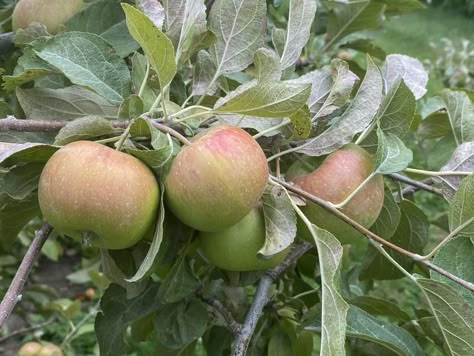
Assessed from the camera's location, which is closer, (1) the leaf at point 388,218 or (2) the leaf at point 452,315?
(2) the leaf at point 452,315

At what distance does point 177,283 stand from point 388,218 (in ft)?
1.04

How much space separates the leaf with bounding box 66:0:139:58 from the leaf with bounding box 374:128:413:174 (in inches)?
16.4

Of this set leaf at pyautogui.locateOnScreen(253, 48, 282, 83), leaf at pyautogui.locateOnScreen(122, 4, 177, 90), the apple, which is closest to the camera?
leaf at pyautogui.locateOnScreen(122, 4, 177, 90)

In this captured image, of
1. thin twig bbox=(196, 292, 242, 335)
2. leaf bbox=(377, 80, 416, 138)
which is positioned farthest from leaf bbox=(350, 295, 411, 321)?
leaf bbox=(377, 80, 416, 138)

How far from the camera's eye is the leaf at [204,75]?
898 millimetres

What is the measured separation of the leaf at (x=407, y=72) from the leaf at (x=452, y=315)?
0.34m

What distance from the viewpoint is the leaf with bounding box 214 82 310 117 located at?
72 centimetres

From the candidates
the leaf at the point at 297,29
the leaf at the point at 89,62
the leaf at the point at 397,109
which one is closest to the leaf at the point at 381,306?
the leaf at the point at 397,109

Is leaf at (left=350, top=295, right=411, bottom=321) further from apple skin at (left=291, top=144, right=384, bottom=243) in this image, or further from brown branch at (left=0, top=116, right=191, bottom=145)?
brown branch at (left=0, top=116, right=191, bottom=145)

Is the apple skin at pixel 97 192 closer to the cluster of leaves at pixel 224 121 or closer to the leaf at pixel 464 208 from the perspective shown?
the cluster of leaves at pixel 224 121

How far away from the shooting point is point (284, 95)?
2.39ft

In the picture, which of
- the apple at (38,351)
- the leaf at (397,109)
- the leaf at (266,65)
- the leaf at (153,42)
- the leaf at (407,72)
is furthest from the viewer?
the apple at (38,351)

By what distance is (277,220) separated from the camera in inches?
30.5

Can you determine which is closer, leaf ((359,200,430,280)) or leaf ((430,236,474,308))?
leaf ((430,236,474,308))
